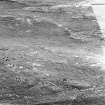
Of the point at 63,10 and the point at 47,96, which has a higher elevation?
the point at 63,10

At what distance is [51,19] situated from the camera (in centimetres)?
237

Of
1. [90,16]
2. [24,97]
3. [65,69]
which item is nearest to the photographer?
[24,97]

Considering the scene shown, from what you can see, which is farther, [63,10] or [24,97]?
[63,10]

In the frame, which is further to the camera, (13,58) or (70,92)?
(13,58)

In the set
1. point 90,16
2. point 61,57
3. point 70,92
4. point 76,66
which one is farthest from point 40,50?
point 90,16

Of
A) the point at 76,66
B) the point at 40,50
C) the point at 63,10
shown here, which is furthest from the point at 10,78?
the point at 63,10

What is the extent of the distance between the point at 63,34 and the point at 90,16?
0.34m

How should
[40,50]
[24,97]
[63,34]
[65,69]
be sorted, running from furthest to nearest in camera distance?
[63,34]
[40,50]
[65,69]
[24,97]

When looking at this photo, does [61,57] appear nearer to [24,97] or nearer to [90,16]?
[24,97]

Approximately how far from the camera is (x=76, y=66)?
6.44 feet

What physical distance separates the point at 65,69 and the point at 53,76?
0.35 ft

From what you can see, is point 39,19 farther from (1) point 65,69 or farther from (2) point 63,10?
(1) point 65,69

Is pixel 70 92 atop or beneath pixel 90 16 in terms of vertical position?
beneath

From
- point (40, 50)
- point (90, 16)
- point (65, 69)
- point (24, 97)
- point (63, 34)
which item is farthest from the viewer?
point (90, 16)
